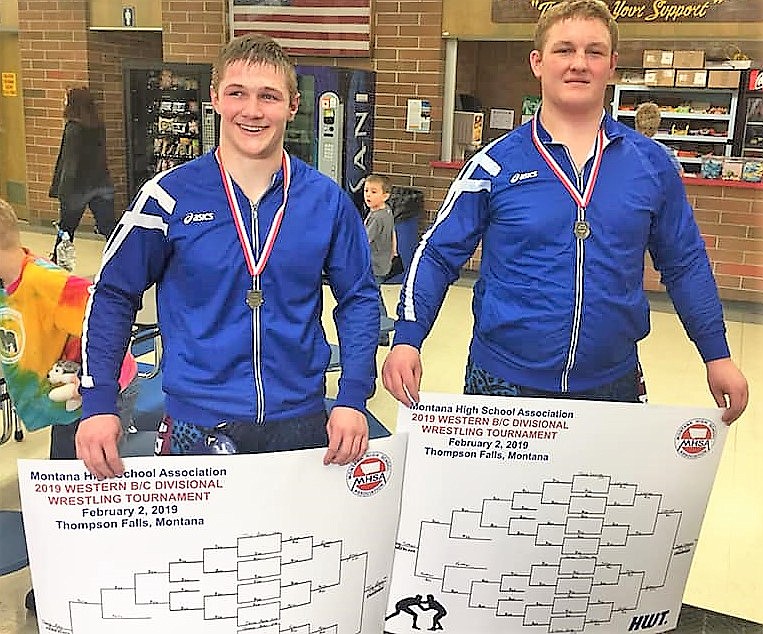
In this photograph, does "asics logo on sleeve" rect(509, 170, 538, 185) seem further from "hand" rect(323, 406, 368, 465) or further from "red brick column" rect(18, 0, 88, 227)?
"red brick column" rect(18, 0, 88, 227)

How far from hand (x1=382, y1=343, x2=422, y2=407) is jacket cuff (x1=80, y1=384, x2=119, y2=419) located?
23.4 inches

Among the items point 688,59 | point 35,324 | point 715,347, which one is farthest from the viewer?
point 688,59

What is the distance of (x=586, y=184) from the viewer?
1.86 meters

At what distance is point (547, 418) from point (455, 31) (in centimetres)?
497

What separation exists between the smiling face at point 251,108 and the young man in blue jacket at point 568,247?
1.53 feet

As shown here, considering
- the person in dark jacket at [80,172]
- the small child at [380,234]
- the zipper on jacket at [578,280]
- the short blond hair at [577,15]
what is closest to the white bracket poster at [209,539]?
the zipper on jacket at [578,280]

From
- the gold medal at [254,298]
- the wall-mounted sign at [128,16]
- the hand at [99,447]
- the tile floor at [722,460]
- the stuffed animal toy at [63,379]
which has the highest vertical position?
the wall-mounted sign at [128,16]

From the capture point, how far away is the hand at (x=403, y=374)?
6.24 feet

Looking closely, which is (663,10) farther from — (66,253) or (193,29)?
(66,253)

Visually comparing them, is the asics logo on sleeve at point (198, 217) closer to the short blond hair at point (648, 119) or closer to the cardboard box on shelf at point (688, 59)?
the short blond hair at point (648, 119)

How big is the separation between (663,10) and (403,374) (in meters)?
5.17

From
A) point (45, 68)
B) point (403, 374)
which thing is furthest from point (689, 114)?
point (403, 374)

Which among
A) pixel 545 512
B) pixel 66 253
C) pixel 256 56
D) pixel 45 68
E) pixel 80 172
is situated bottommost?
pixel 545 512

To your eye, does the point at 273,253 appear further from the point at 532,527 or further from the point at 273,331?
the point at 532,527
